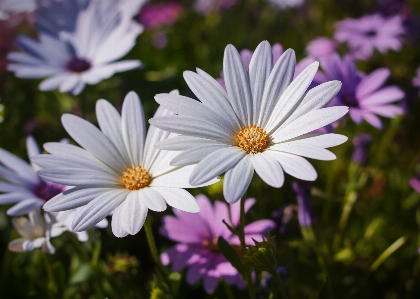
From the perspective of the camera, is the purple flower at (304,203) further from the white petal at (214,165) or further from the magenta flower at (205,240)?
the white petal at (214,165)

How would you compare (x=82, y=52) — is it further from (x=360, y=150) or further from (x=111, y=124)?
(x=360, y=150)

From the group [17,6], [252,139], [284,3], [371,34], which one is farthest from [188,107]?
[284,3]

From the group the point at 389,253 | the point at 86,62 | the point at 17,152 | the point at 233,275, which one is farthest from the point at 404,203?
the point at 17,152

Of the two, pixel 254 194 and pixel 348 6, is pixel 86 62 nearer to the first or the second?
pixel 254 194

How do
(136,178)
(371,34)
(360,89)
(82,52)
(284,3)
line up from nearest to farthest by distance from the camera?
(136,178), (360,89), (82,52), (371,34), (284,3)

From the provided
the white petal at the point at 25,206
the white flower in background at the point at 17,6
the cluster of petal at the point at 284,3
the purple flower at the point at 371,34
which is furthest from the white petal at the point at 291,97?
the cluster of petal at the point at 284,3

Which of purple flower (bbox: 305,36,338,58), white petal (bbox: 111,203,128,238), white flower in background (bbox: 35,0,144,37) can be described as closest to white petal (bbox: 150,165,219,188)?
white petal (bbox: 111,203,128,238)
